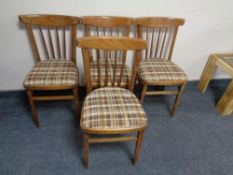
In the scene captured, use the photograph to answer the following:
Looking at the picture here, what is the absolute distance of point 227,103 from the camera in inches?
69.1

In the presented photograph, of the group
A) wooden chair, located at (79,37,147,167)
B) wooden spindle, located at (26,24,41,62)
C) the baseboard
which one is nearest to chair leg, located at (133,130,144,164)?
wooden chair, located at (79,37,147,167)

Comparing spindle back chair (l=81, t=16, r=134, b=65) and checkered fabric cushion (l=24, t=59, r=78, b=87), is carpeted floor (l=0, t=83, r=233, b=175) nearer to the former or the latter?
checkered fabric cushion (l=24, t=59, r=78, b=87)

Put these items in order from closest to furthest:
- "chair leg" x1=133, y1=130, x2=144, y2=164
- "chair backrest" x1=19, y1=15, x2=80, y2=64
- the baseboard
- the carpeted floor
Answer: "chair leg" x1=133, y1=130, x2=144, y2=164
the carpeted floor
"chair backrest" x1=19, y1=15, x2=80, y2=64
the baseboard

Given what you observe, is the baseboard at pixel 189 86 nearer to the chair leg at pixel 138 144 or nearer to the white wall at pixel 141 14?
the white wall at pixel 141 14

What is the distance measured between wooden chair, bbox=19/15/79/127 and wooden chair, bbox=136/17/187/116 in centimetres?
60

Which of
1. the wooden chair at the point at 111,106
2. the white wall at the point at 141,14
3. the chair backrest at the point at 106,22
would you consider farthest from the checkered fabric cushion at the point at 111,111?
the white wall at the point at 141,14

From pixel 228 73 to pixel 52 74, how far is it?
1.65 meters

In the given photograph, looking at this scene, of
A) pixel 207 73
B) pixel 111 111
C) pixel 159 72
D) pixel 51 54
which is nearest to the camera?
pixel 111 111

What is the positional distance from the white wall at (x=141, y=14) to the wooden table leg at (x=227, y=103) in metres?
0.49

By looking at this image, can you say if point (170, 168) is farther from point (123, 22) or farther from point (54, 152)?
point (123, 22)

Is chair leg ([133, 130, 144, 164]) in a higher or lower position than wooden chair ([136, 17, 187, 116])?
lower

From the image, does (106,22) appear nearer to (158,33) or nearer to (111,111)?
(158,33)

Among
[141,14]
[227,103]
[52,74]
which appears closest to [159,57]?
[141,14]

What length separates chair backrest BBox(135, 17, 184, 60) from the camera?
5.16 ft
